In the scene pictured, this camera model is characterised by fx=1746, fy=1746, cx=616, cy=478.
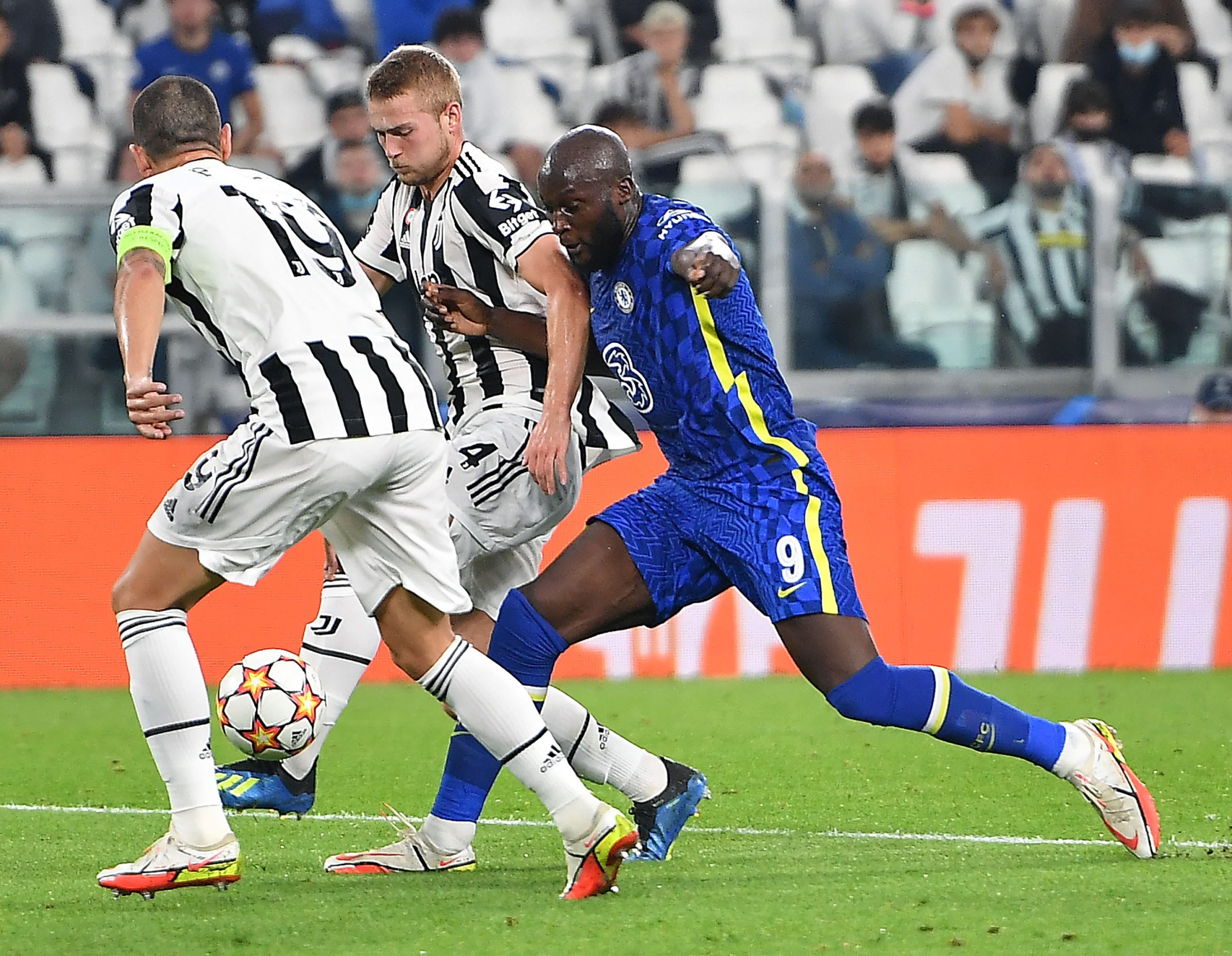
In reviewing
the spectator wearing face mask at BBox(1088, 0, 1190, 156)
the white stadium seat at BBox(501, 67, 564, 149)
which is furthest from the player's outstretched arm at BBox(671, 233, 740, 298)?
the spectator wearing face mask at BBox(1088, 0, 1190, 156)

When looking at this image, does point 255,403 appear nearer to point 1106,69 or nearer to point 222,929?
point 222,929

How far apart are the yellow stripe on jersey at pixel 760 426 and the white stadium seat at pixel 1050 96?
27.8 ft

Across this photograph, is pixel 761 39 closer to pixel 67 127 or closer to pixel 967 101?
pixel 967 101

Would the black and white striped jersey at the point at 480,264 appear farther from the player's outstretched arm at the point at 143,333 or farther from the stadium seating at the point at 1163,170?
the stadium seating at the point at 1163,170

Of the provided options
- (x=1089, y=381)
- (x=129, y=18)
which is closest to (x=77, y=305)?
(x=129, y=18)

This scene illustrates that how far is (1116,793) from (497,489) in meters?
1.75

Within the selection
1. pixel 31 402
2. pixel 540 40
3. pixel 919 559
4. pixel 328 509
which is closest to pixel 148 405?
pixel 328 509

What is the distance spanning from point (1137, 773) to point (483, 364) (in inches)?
106

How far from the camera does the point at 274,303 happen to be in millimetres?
3941

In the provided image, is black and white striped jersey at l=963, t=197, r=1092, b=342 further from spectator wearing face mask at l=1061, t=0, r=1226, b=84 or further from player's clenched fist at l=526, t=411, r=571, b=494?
player's clenched fist at l=526, t=411, r=571, b=494

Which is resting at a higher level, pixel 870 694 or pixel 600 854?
pixel 870 694

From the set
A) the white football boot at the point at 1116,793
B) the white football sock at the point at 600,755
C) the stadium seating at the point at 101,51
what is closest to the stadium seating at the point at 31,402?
the stadium seating at the point at 101,51

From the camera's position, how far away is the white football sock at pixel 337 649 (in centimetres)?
484

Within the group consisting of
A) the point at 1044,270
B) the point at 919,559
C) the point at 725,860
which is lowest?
the point at 919,559
